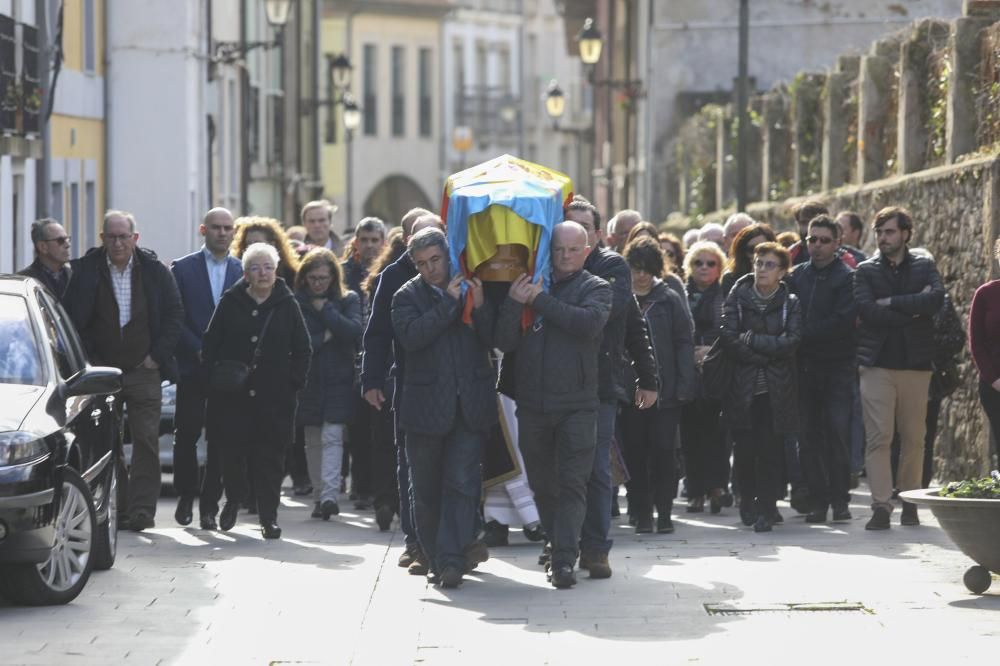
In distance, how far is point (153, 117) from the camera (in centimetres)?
3052

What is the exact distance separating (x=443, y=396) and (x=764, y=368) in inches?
134

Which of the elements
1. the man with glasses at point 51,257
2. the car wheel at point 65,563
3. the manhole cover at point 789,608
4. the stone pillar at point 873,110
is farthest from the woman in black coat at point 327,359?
the stone pillar at point 873,110

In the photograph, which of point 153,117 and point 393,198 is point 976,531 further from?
point 393,198

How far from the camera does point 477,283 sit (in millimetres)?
11383

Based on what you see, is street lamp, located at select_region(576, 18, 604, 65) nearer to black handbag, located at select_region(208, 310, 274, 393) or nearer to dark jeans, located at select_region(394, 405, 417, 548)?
black handbag, located at select_region(208, 310, 274, 393)

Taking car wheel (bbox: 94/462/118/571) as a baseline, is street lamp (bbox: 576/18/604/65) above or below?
above

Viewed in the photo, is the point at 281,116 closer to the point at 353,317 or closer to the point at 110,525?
the point at 353,317

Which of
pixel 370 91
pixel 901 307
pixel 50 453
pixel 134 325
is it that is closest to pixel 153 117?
pixel 134 325

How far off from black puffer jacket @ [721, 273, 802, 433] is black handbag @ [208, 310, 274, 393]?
2.87 meters

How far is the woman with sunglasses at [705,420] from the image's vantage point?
15508 millimetres

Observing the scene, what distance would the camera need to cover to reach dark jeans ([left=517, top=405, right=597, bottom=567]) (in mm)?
11352

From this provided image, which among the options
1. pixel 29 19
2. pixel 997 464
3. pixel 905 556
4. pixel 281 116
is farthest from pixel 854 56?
pixel 281 116

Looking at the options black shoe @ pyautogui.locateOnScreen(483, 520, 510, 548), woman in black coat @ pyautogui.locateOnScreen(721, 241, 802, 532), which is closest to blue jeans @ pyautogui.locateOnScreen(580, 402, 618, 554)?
black shoe @ pyautogui.locateOnScreen(483, 520, 510, 548)

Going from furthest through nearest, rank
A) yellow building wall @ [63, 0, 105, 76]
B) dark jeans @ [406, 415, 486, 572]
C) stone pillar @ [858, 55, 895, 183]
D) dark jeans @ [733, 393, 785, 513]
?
yellow building wall @ [63, 0, 105, 76]
stone pillar @ [858, 55, 895, 183]
dark jeans @ [733, 393, 785, 513]
dark jeans @ [406, 415, 486, 572]
